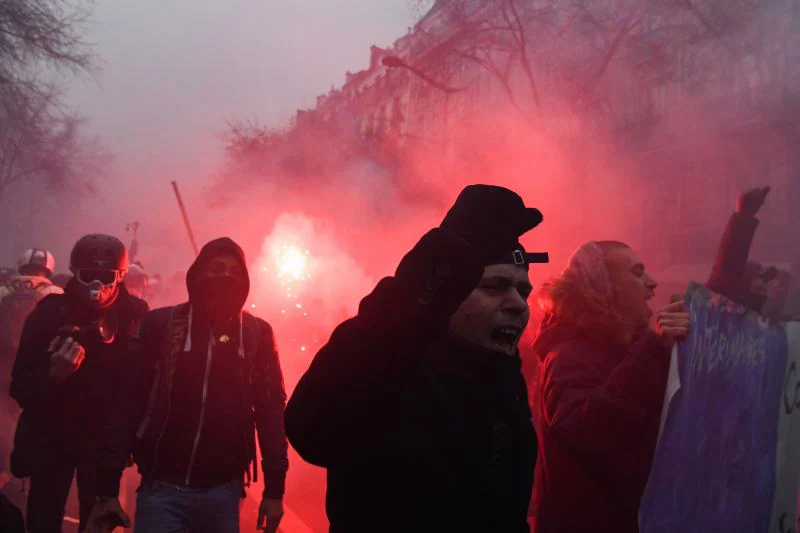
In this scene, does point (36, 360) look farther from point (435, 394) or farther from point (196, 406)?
point (435, 394)

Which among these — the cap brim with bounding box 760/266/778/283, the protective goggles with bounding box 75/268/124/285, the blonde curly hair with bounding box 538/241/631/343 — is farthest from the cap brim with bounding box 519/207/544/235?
the cap brim with bounding box 760/266/778/283

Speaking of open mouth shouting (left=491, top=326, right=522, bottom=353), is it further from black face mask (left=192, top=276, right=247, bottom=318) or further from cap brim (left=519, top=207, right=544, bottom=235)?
black face mask (left=192, top=276, right=247, bottom=318)

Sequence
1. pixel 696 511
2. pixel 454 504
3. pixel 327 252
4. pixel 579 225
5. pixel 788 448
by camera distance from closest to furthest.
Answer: pixel 454 504 → pixel 696 511 → pixel 788 448 → pixel 579 225 → pixel 327 252

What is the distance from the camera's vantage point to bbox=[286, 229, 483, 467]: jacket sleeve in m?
1.13

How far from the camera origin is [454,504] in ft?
4.41

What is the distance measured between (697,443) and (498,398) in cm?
121

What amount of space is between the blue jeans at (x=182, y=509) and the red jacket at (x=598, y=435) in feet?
4.34

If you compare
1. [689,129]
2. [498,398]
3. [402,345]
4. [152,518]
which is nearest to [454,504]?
[498,398]

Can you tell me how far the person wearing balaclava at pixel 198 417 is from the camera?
8.90 ft

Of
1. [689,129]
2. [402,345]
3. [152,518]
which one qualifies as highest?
[689,129]

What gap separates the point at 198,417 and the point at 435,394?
1.76m

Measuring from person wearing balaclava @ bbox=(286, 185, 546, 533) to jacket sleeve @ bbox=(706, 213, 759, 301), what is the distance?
1.85 metres

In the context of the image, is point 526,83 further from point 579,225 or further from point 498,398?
point 498,398

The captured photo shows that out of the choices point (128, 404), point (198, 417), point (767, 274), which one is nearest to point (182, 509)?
point (198, 417)
